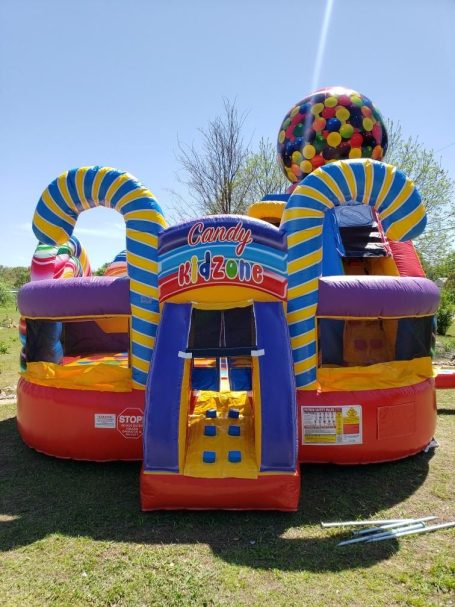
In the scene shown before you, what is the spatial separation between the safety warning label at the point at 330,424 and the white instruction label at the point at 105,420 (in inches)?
70.3

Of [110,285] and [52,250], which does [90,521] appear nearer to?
[110,285]

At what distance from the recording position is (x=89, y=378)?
4.70m

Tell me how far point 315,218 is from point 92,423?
113 inches

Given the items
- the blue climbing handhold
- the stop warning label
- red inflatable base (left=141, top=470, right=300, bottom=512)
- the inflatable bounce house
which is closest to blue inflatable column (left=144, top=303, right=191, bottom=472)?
the inflatable bounce house

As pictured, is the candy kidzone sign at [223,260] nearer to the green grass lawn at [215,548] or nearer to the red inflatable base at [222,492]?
the red inflatable base at [222,492]

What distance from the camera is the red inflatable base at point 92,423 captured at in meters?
4.52

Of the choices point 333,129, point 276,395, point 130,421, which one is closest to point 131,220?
point 130,421

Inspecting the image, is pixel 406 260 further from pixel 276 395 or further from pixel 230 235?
pixel 276 395

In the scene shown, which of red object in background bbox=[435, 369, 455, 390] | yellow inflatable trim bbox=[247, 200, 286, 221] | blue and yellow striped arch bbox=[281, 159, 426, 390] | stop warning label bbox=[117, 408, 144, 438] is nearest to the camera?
blue and yellow striped arch bbox=[281, 159, 426, 390]

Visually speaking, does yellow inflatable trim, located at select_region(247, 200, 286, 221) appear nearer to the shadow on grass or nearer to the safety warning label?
the safety warning label

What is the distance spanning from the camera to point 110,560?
125 inches

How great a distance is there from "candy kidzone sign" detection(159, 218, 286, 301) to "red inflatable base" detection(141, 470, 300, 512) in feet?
5.04

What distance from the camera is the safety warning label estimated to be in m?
4.42

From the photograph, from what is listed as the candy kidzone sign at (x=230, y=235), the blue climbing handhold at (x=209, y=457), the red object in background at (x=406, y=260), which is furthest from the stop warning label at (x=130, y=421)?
the red object in background at (x=406, y=260)
